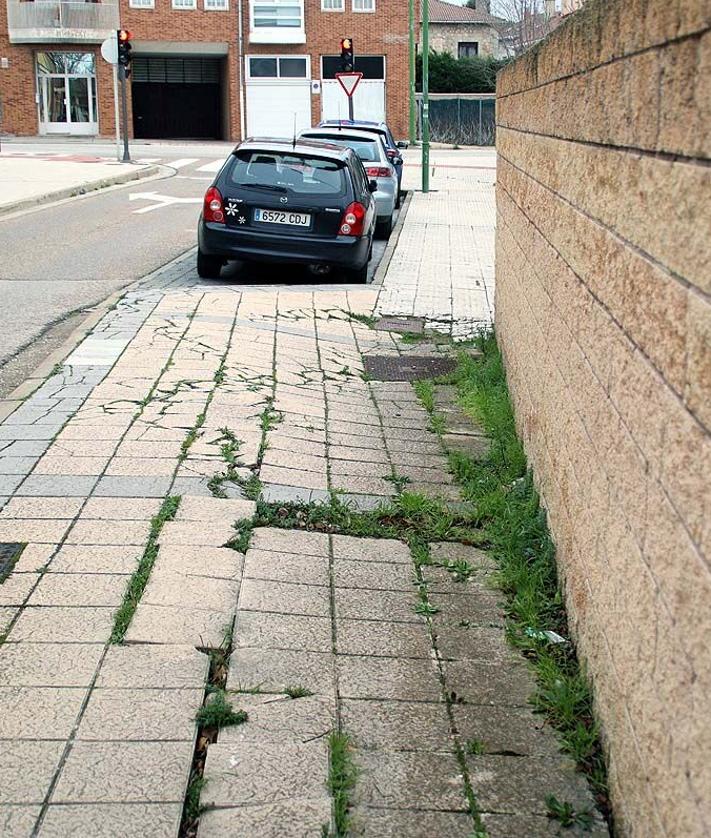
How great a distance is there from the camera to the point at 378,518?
5.32m

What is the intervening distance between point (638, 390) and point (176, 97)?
55.5m

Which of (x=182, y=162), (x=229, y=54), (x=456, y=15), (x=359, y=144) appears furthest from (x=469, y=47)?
(x=359, y=144)

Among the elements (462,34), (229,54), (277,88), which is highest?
(462,34)

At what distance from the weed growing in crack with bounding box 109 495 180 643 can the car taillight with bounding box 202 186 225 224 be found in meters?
7.64

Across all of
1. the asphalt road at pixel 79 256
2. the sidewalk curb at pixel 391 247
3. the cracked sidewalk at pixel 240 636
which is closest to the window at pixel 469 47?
the asphalt road at pixel 79 256

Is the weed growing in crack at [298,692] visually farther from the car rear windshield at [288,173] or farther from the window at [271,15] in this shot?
the window at [271,15]

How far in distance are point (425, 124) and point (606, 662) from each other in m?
23.9

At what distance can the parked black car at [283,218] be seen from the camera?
12.5m

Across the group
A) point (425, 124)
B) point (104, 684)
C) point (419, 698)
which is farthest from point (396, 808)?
point (425, 124)

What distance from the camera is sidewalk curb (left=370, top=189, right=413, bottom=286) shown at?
13045mm

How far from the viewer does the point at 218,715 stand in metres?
3.41

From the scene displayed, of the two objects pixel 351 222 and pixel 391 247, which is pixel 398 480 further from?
pixel 391 247

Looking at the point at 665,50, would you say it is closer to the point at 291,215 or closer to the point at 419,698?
the point at 419,698

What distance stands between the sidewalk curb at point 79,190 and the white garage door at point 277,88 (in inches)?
869
